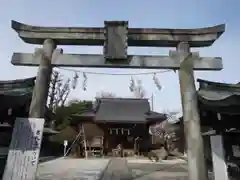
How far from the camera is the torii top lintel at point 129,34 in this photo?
268 inches

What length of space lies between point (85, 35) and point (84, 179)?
5.57 meters

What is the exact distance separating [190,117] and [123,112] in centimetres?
2093

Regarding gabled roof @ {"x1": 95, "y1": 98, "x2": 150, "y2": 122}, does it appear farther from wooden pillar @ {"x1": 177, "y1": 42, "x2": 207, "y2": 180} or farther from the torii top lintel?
wooden pillar @ {"x1": 177, "y1": 42, "x2": 207, "y2": 180}

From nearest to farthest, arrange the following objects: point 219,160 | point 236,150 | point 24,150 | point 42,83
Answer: point 24,150, point 219,160, point 42,83, point 236,150

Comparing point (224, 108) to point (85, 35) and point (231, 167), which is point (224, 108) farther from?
point (85, 35)

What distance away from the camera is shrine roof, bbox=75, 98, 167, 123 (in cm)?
2447

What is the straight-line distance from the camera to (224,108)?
227 inches

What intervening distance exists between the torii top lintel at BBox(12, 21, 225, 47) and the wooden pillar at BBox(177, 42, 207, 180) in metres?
0.35

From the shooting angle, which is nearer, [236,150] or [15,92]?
[15,92]

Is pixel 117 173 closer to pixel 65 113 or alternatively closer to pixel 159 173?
pixel 159 173

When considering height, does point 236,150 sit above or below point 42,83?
below

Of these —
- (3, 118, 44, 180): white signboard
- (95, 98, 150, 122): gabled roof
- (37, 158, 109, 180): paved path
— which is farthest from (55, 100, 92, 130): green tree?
(3, 118, 44, 180): white signboard

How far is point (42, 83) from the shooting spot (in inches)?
244

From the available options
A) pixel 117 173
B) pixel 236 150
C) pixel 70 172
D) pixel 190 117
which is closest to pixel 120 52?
pixel 190 117
